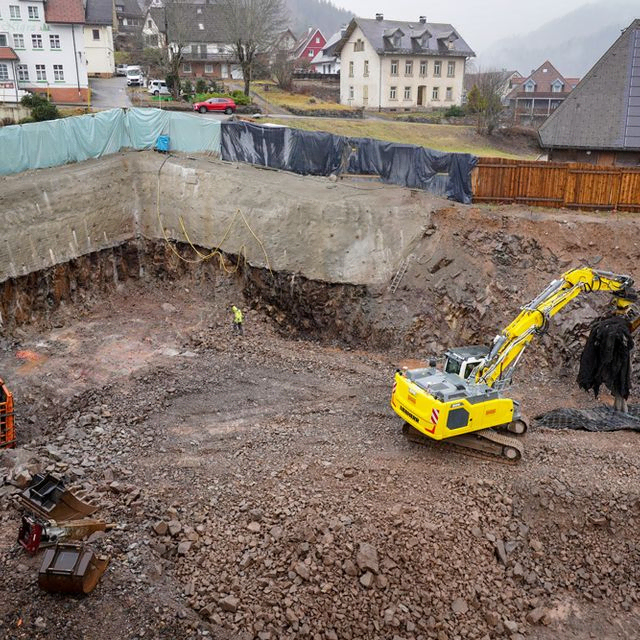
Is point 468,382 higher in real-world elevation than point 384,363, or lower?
higher

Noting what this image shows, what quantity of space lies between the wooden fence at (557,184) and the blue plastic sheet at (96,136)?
10.6m

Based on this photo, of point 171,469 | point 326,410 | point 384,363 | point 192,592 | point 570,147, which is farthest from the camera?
point 570,147

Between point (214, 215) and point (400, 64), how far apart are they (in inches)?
1425

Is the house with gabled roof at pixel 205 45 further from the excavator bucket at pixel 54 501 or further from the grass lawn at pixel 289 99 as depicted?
the excavator bucket at pixel 54 501

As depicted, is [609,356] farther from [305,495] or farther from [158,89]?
[158,89]

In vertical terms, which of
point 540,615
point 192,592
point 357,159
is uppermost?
point 357,159

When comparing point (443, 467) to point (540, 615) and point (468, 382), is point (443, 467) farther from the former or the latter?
point (540, 615)

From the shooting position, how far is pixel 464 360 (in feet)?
44.3

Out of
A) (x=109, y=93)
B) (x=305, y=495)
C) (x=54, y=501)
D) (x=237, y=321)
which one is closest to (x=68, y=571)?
(x=54, y=501)

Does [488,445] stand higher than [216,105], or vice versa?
[216,105]

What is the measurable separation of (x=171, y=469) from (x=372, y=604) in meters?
4.92

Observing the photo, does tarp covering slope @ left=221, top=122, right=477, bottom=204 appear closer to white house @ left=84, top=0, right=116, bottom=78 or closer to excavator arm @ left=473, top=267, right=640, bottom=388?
excavator arm @ left=473, top=267, right=640, bottom=388

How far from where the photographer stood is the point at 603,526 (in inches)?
477

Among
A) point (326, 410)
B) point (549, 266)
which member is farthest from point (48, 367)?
point (549, 266)
